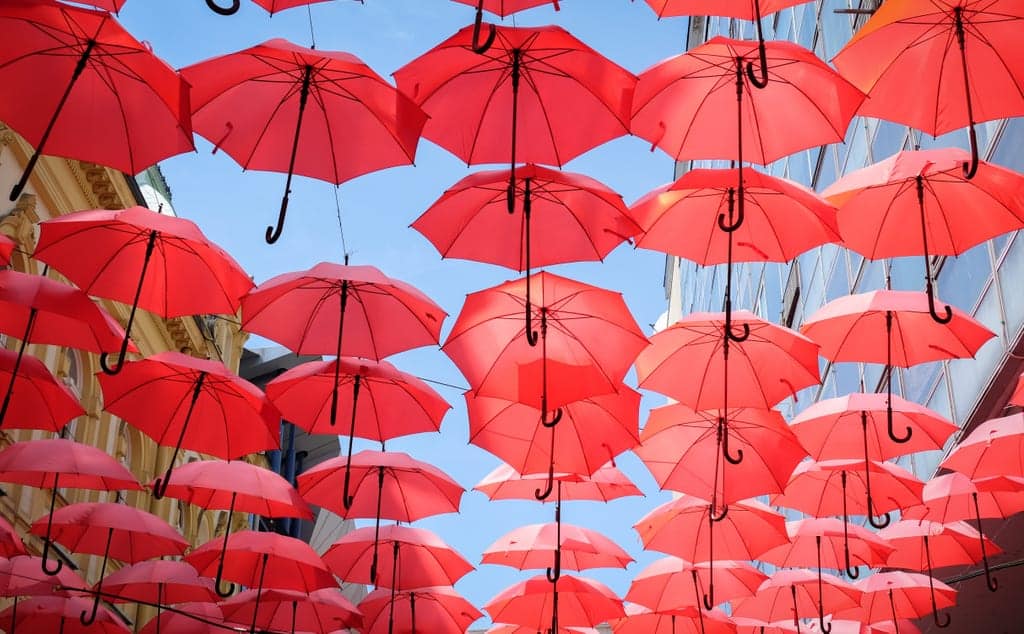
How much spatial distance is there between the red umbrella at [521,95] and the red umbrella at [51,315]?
3.36m

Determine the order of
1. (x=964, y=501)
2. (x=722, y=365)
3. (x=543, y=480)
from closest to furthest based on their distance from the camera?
(x=722, y=365) < (x=964, y=501) < (x=543, y=480)

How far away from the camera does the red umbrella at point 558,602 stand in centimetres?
1555

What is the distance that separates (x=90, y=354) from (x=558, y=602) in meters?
9.04

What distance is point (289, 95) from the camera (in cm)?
885

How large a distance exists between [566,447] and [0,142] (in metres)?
8.62

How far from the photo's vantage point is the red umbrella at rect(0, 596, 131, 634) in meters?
13.2

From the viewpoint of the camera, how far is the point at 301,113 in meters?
8.41

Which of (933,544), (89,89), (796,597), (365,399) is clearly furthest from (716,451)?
(89,89)

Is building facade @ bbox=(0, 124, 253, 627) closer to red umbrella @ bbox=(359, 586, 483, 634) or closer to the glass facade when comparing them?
red umbrella @ bbox=(359, 586, 483, 634)

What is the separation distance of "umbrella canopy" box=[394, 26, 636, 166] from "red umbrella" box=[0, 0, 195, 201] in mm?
1627

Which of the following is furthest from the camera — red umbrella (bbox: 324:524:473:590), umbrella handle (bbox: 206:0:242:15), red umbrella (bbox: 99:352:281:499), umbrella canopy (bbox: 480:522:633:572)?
umbrella canopy (bbox: 480:522:633:572)

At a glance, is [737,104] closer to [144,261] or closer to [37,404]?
[144,261]

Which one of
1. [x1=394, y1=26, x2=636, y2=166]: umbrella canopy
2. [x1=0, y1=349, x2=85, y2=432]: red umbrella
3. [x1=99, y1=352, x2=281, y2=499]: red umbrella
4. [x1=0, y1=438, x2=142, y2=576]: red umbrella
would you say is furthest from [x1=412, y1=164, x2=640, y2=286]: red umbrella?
[x1=0, y1=438, x2=142, y2=576]: red umbrella

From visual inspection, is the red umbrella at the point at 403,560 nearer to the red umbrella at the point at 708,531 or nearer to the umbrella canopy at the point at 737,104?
the red umbrella at the point at 708,531
